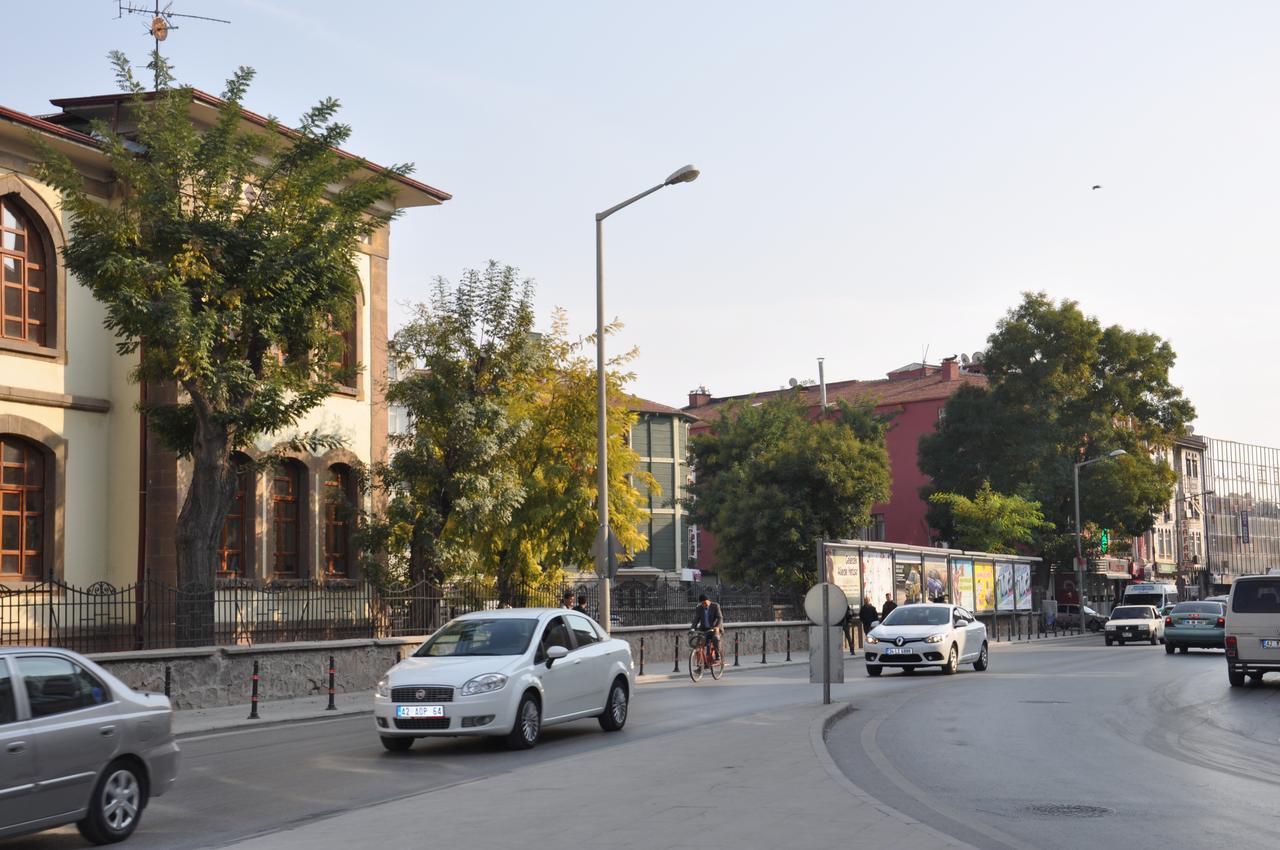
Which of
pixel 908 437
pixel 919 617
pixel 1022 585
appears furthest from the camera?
pixel 908 437

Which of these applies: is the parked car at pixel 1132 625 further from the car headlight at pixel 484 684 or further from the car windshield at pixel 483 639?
the car headlight at pixel 484 684

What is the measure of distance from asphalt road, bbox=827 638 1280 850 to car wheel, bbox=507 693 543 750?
3.27 metres

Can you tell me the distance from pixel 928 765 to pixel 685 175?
53.8ft

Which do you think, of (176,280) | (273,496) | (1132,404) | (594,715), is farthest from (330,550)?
(1132,404)

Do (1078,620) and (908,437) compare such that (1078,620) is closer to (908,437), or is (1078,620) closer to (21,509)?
(908,437)

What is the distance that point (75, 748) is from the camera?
9453 millimetres

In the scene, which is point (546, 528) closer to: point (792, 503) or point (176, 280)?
point (176, 280)

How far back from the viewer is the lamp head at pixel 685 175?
91.2ft

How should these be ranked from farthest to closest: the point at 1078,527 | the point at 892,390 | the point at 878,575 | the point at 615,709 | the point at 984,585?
the point at 892,390
the point at 1078,527
the point at 984,585
the point at 878,575
the point at 615,709

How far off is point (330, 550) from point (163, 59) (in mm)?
11985

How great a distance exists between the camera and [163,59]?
77.9ft

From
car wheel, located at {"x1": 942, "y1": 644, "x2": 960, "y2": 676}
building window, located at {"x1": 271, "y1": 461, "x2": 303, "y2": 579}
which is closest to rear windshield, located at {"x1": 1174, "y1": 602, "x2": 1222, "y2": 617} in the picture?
car wheel, located at {"x1": 942, "y1": 644, "x2": 960, "y2": 676}

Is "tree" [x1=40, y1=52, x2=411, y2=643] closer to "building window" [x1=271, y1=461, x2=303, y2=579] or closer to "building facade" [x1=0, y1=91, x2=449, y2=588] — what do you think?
"building facade" [x1=0, y1=91, x2=449, y2=588]

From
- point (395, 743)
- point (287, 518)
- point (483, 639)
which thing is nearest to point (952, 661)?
point (287, 518)
